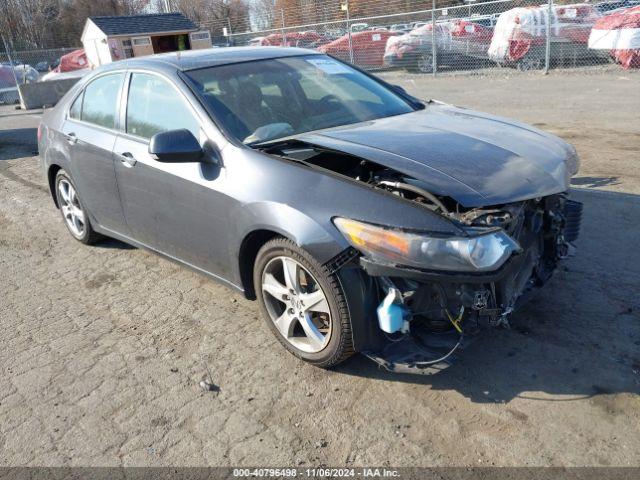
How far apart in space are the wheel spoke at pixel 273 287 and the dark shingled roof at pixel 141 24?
18342 millimetres

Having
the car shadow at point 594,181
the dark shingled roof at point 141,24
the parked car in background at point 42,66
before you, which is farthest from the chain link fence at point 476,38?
the parked car in background at point 42,66

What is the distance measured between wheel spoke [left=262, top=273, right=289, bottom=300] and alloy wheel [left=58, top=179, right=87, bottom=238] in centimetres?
259

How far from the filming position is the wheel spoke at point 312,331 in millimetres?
3217

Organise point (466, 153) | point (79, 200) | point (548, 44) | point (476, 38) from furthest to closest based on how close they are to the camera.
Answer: point (476, 38)
point (548, 44)
point (79, 200)
point (466, 153)

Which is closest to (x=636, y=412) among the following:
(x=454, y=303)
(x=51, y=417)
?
(x=454, y=303)

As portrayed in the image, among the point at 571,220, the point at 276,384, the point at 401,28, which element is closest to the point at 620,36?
the point at 401,28

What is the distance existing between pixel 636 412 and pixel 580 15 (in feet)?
47.2

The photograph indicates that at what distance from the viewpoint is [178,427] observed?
297 cm

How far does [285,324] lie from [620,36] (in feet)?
44.3

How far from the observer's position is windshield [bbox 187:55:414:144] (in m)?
3.72

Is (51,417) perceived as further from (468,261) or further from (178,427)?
(468,261)

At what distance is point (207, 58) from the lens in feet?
14.0

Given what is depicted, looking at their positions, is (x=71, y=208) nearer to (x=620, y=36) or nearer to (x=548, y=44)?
(x=548, y=44)

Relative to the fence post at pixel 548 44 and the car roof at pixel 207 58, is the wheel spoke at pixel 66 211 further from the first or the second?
the fence post at pixel 548 44
